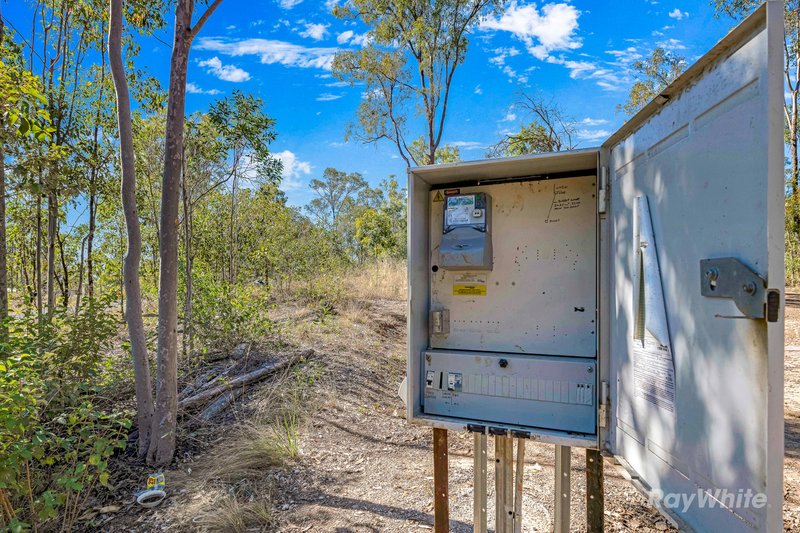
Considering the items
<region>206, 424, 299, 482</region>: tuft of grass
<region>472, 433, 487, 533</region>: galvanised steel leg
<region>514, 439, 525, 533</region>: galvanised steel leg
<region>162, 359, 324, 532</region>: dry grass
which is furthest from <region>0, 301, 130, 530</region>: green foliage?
<region>514, 439, 525, 533</region>: galvanised steel leg

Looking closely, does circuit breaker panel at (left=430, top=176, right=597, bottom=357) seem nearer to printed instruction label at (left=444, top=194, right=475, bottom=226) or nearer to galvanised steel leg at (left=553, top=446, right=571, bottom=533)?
printed instruction label at (left=444, top=194, right=475, bottom=226)

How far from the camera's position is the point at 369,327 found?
24.4 feet

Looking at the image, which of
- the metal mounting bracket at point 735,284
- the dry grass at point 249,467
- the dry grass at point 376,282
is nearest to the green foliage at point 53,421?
the dry grass at point 249,467

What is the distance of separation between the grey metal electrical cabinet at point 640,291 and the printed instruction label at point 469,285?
0.01 meters

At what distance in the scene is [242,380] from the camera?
4180 mm

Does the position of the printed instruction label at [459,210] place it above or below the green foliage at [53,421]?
above

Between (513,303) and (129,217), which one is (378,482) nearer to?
(513,303)

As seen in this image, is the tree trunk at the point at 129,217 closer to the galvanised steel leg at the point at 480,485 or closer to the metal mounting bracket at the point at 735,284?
the galvanised steel leg at the point at 480,485

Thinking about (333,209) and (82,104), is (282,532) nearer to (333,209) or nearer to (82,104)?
(82,104)

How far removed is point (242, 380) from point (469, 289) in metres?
3.01

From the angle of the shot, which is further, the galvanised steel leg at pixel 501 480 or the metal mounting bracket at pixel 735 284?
the galvanised steel leg at pixel 501 480

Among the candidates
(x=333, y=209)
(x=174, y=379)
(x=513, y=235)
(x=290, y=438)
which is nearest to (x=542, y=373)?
(x=513, y=235)

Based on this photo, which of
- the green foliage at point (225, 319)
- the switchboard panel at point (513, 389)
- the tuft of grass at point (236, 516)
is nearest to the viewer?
the switchboard panel at point (513, 389)

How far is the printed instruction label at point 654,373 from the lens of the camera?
1.19 m
